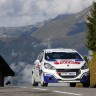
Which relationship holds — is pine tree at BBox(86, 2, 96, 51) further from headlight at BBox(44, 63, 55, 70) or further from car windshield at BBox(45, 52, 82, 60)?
headlight at BBox(44, 63, 55, 70)

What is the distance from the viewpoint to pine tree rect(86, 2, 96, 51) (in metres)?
63.4

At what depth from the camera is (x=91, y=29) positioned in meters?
67.7

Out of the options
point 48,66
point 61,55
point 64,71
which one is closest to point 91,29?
point 61,55

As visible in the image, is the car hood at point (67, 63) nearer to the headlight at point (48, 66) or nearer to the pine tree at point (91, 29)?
the headlight at point (48, 66)

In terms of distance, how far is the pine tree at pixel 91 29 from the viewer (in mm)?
63441

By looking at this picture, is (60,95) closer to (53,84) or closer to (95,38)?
(53,84)

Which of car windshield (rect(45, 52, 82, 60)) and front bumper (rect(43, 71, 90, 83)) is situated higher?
car windshield (rect(45, 52, 82, 60))

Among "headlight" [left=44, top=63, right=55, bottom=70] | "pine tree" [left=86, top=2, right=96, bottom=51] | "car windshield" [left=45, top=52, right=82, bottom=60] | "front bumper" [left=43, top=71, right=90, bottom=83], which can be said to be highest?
"pine tree" [left=86, top=2, right=96, bottom=51]

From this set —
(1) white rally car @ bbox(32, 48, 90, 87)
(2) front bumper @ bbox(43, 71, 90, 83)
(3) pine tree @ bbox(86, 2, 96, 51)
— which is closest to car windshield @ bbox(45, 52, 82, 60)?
(1) white rally car @ bbox(32, 48, 90, 87)

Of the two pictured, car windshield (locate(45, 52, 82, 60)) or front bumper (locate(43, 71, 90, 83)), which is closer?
front bumper (locate(43, 71, 90, 83))

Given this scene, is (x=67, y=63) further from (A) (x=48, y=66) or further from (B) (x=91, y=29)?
(B) (x=91, y=29)

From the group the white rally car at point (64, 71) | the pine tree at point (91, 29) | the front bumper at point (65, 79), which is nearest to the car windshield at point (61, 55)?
the white rally car at point (64, 71)

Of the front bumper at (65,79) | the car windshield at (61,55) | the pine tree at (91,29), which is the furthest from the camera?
the pine tree at (91,29)

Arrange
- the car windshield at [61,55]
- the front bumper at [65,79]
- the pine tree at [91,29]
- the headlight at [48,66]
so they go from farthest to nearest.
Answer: the pine tree at [91,29]
the car windshield at [61,55]
the headlight at [48,66]
the front bumper at [65,79]
